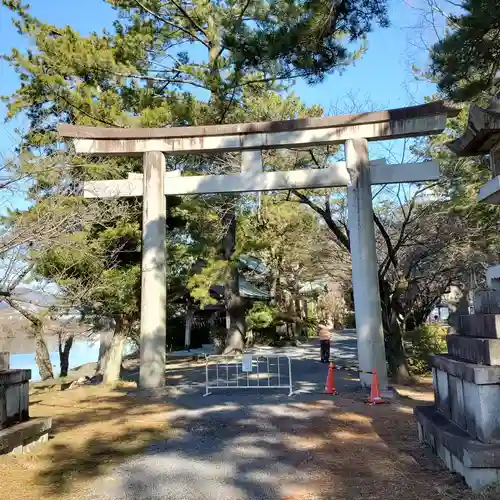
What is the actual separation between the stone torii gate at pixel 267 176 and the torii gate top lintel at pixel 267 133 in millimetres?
21

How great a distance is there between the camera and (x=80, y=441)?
6516 mm

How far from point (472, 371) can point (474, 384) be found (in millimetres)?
134

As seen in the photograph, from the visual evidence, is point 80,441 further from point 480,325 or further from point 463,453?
point 480,325

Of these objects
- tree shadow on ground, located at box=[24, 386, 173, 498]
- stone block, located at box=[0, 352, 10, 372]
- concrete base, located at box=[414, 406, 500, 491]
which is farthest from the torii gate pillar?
stone block, located at box=[0, 352, 10, 372]

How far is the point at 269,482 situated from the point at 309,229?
19191 millimetres

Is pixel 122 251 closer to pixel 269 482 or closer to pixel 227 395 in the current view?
pixel 227 395

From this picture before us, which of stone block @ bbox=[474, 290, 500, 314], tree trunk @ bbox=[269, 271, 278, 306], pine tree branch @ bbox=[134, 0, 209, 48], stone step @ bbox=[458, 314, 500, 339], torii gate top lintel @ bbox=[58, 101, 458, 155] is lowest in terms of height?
stone step @ bbox=[458, 314, 500, 339]

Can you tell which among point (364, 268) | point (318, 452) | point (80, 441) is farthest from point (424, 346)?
point (80, 441)

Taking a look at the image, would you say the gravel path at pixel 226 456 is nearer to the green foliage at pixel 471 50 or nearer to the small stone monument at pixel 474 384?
the small stone monument at pixel 474 384

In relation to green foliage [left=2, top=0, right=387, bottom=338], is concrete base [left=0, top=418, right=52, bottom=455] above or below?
below

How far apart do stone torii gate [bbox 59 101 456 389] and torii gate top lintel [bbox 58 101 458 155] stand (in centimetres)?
2

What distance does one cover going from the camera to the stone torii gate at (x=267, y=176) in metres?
10.0

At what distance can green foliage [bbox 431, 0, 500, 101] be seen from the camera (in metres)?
6.80

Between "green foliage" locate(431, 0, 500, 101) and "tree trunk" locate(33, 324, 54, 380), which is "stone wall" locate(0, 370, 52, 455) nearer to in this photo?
"green foliage" locate(431, 0, 500, 101)
